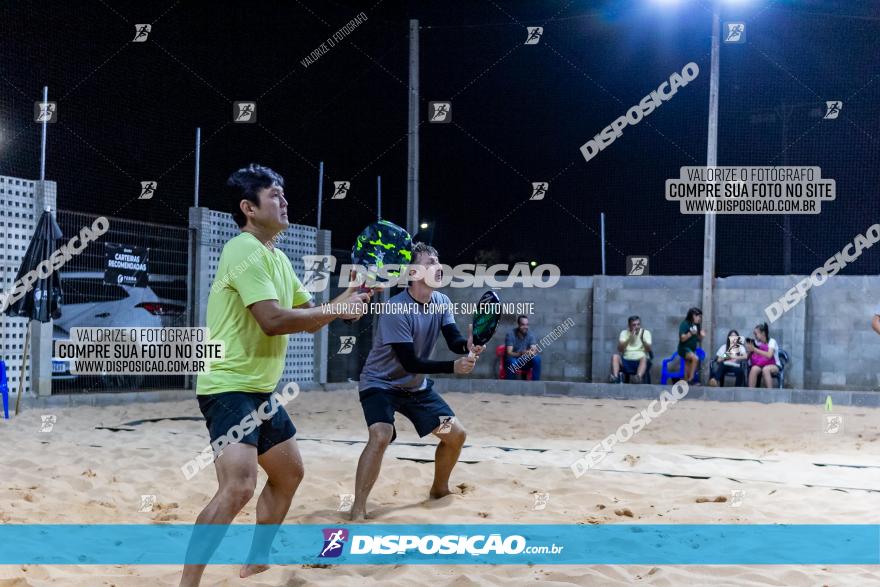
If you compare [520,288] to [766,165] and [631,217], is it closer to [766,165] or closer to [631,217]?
[631,217]

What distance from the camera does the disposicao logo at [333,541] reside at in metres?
3.88

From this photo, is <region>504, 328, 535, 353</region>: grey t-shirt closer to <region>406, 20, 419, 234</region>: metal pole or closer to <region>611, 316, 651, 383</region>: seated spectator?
<region>611, 316, 651, 383</region>: seated spectator

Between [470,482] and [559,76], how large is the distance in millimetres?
10504

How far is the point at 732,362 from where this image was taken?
481 inches

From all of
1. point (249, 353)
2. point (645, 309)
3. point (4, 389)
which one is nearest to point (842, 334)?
point (645, 309)

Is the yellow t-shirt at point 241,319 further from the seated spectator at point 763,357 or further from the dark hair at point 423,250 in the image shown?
the seated spectator at point 763,357

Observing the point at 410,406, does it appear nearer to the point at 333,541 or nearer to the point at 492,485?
the point at 492,485

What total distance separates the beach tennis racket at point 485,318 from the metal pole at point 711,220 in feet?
30.7

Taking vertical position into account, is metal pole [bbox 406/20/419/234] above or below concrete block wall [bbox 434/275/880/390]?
above

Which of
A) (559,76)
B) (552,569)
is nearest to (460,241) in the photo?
(559,76)

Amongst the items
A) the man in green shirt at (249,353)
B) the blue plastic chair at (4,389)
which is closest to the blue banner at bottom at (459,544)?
the man in green shirt at (249,353)

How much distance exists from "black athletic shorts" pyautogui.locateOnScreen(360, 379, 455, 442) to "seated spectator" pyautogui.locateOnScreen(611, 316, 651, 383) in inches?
331

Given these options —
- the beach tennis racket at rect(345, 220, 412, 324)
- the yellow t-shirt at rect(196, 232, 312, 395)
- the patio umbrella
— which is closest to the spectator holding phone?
the patio umbrella

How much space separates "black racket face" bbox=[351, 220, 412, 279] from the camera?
141 inches
